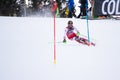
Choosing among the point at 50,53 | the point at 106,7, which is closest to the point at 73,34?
the point at 50,53

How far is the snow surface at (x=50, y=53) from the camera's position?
9.37ft

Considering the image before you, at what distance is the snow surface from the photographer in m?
2.86

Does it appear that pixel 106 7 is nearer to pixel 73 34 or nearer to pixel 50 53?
pixel 73 34

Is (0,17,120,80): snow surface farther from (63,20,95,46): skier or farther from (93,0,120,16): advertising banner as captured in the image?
(93,0,120,16): advertising banner

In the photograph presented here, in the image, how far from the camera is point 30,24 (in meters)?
3.06

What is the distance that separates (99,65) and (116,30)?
0.59 m

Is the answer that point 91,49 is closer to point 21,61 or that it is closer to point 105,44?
point 105,44

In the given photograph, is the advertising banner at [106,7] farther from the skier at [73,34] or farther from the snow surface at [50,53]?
the skier at [73,34]

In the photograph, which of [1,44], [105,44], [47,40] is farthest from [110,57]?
[1,44]

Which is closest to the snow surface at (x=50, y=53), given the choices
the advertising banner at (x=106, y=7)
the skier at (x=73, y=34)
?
the skier at (x=73, y=34)

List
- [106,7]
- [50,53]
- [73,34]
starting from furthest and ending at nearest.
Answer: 1. [106,7]
2. [73,34]
3. [50,53]

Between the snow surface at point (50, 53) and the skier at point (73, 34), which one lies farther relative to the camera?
the skier at point (73, 34)

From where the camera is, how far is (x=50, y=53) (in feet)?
9.82

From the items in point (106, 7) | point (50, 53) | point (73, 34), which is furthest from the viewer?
point (106, 7)
